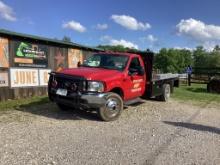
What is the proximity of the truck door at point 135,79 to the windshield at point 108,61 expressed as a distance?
1.01 ft

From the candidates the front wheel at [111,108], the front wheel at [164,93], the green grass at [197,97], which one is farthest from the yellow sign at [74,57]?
the front wheel at [111,108]

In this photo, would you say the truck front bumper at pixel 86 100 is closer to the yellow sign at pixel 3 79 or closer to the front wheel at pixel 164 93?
the yellow sign at pixel 3 79

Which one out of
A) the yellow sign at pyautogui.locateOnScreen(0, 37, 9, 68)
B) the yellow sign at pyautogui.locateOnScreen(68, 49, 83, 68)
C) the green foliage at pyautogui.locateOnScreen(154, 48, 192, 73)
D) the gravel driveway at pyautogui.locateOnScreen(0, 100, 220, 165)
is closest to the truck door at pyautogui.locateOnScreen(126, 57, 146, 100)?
the gravel driveway at pyautogui.locateOnScreen(0, 100, 220, 165)

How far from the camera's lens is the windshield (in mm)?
8852

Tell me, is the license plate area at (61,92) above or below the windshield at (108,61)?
below

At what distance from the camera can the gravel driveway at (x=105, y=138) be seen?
5000 millimetres

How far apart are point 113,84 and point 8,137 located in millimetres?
3284

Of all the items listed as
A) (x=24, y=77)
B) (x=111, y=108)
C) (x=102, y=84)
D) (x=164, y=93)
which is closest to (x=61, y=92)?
(x=102, y=84)

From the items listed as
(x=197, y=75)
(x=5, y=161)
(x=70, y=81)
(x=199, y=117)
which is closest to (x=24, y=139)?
(x=5, y=161)

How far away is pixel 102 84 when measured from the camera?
25.1 feet

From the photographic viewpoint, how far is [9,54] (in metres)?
11.4

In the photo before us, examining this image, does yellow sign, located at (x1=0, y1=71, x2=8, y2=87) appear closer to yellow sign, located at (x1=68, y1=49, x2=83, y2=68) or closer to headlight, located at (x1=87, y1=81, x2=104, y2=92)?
yellow sign, located at (x1=68, y1=49, x2=83, y2=68)

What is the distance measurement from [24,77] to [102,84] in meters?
5.82

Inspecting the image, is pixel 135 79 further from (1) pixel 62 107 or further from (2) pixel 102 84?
(1) pixel 62 107
